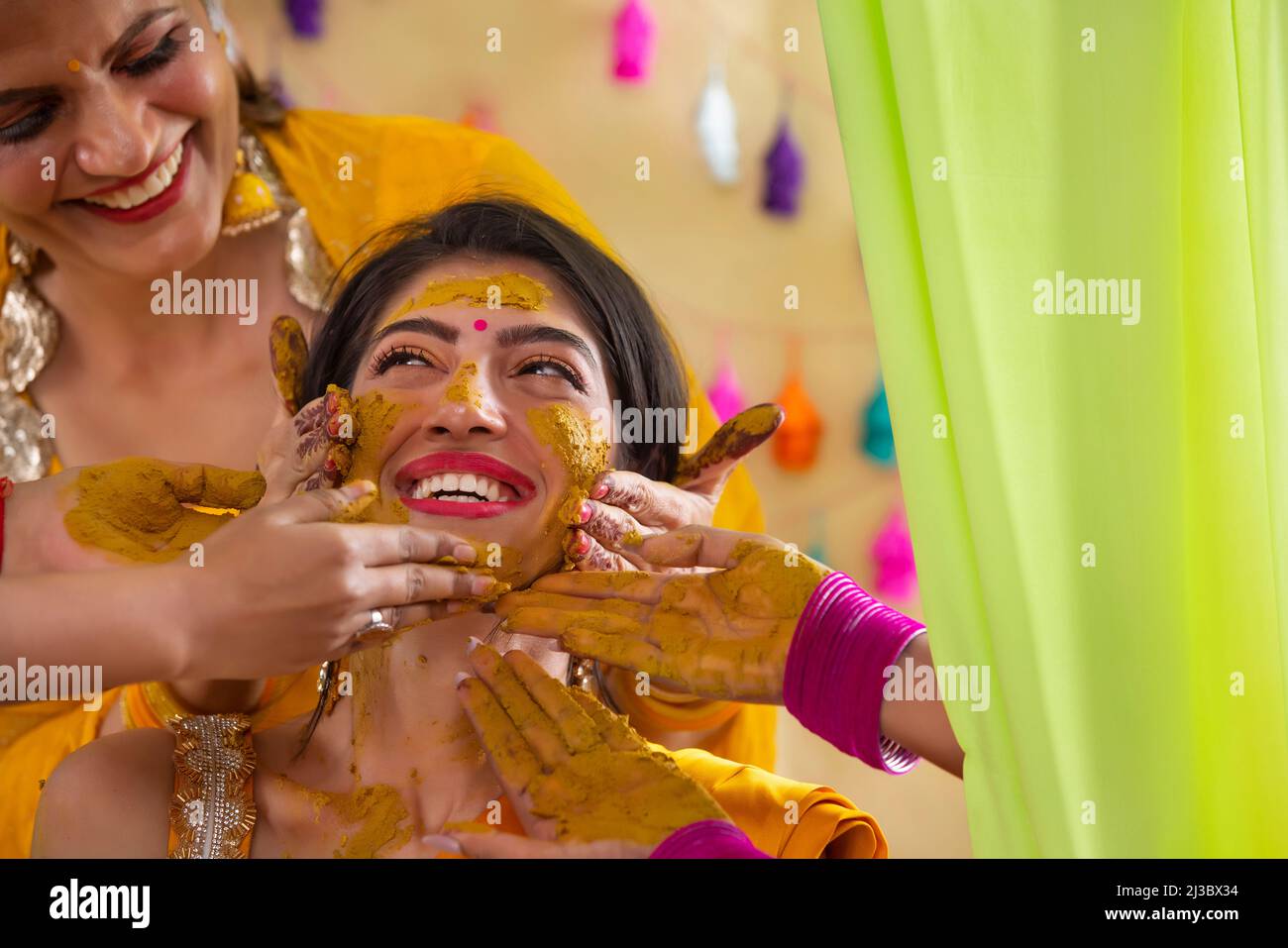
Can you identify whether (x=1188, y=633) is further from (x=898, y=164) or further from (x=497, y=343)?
(x=497, y=343)

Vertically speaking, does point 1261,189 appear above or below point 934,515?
above

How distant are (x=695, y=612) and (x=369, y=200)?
3.40ft

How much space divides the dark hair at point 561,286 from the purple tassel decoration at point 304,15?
3.10 ft

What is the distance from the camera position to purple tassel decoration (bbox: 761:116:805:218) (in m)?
2.42

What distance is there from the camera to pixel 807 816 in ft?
4.85

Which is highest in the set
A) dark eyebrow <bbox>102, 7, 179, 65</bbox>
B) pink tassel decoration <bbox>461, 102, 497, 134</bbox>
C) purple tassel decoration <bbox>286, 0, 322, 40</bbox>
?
purple tassel decoration <bbox>286, 0, 322, 40</bbox>

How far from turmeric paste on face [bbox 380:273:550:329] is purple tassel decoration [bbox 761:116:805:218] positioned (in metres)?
0.96

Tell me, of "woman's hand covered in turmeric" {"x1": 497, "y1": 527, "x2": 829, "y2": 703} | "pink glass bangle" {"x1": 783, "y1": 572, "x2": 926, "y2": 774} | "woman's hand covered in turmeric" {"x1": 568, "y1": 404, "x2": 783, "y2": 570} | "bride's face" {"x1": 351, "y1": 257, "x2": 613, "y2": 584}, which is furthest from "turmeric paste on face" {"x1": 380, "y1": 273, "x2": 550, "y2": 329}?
"pink glass bangle" {"x1": 783, "y1": 572, "x2": 926, "y2": 774}

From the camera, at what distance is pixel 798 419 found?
8.09 ft

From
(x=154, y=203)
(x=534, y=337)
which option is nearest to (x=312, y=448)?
(x=534, y=337)

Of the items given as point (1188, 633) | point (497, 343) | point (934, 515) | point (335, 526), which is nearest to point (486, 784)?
point (335, 526)

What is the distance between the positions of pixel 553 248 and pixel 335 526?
502mm

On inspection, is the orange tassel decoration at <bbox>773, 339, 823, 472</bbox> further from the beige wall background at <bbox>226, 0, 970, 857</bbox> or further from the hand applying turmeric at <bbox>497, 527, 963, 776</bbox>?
the hand applying turmeric at <bbox>497, 527, 963, 776</bbox>

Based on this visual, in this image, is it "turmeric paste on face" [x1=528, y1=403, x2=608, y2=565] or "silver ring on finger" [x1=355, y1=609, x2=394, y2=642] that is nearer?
"silver ring on finger" [x1=355, y1=609, x2=394, y2=642]
